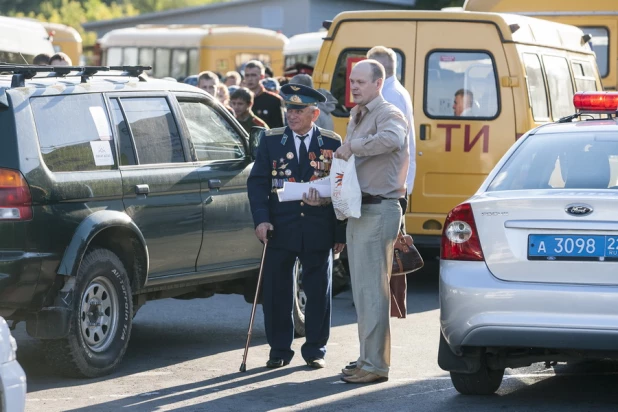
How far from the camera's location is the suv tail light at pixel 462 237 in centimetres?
696

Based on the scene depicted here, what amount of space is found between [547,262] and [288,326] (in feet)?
7.43

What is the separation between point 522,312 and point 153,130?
3.04 meters

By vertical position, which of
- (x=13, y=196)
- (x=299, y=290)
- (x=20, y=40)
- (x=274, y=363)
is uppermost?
(x=20, y=40)

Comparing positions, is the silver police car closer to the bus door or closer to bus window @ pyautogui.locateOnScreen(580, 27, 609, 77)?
the bus door

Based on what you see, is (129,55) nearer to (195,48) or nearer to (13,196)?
(195,48)

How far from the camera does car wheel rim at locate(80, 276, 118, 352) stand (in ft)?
26.2

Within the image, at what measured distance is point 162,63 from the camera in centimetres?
3108

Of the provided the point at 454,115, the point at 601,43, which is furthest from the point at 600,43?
the point at 454,115

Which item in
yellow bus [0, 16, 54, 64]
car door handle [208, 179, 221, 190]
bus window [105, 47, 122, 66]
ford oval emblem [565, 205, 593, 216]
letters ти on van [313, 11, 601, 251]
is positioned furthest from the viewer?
bus window [105, 47, 122, 66]

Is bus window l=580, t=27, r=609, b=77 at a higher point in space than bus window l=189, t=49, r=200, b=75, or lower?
higher

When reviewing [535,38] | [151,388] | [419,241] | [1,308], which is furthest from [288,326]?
[535,38]

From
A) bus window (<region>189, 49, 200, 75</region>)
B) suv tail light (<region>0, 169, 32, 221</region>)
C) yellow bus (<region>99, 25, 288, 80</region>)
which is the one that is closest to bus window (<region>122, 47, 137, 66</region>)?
yellow bus (<region>99, 25, 288, 80</region>)

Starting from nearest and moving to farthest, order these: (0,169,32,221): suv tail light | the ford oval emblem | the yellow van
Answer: the ford oval emblem
(0,169,32,221): suv tail light
the yellow van

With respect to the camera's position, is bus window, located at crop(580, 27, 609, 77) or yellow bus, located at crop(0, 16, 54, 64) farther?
bus window, located at crop(580, 27, 609, 77)
